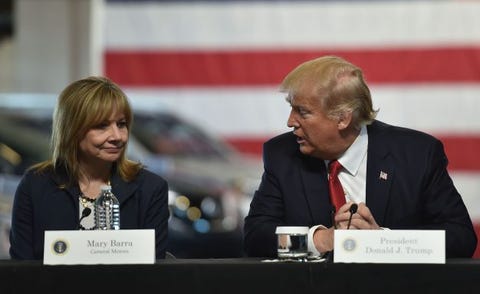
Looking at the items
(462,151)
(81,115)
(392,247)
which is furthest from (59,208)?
(462,151)

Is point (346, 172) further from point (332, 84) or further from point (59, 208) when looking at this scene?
point (59, 208)

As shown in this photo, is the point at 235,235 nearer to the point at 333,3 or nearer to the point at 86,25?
the point at 333,3

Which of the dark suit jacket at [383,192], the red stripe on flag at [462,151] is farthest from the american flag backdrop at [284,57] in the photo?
the dark suit jacket at [383,192]

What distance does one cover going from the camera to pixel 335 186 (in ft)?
13.1

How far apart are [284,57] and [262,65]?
17 cm

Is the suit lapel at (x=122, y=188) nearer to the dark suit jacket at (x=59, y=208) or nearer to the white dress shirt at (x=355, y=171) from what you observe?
the dark suit jacket at (x=59, y=208)

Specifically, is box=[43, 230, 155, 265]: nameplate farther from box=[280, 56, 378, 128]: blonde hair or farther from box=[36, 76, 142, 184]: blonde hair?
box=[280, 56, 378, 128]: blonde hair

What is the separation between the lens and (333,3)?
29.0ft

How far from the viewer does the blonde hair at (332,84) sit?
152 inches

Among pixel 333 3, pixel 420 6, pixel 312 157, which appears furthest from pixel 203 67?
pixel 312 157

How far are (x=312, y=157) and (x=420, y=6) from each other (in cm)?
494

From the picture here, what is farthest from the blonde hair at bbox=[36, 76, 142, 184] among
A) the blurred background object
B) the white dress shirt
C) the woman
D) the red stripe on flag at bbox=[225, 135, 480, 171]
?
the red stripe on flag at bbox=[225, 135, 480, 171]
